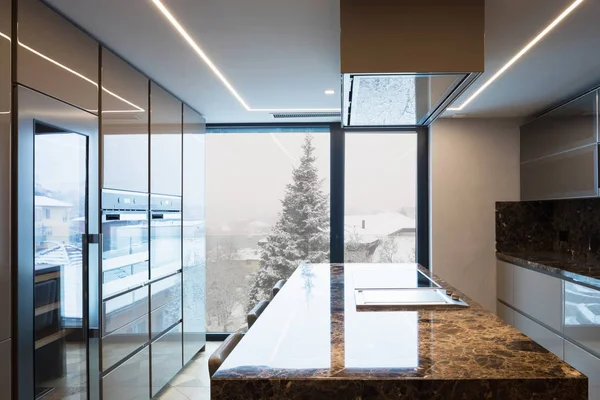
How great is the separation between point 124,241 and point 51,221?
81 centimetres

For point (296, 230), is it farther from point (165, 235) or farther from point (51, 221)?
point (51, 221)

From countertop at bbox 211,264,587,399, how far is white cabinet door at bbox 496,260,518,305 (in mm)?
2730

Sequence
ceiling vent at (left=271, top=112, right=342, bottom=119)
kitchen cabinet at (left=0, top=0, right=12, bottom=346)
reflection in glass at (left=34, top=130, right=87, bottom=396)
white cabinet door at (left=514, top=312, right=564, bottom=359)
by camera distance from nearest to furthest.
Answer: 1. kitchen cabinet at (left=0, top=0, right=12, bottom=346)
2. reflection in glass at (left=34, top=130, right=87, bottom=396)
3. white cabinet door at (left=514, top=312, right=564, bottom=359)
4. ceiling vent at (left=271, top=112, right=342, bottom=119)

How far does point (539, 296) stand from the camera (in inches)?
151

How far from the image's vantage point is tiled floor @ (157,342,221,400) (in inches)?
144

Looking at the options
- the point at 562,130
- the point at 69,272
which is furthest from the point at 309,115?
the point at 69,272

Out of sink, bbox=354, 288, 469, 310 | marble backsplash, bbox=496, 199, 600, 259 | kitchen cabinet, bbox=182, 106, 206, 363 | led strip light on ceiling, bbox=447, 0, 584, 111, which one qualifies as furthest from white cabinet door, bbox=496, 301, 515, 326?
kitchen cabinet, bbox=182, 106, 206, 363

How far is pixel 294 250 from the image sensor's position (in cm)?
526

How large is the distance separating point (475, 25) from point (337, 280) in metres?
1.62

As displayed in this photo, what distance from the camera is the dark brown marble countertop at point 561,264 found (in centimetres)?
314

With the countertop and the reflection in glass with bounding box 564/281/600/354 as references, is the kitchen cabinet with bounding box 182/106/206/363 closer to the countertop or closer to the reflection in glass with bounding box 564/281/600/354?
the countertop

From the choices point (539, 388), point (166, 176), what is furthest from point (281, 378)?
point (166, 176)

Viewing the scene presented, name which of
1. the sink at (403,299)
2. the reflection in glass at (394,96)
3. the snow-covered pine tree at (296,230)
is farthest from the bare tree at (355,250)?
the sink at (403,299)

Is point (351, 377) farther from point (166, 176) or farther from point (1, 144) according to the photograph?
point (166, 176)
